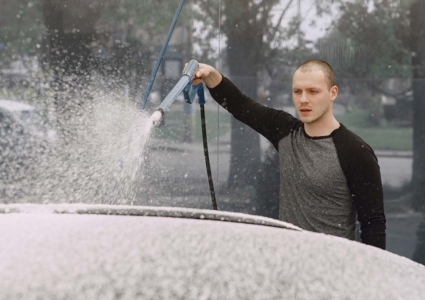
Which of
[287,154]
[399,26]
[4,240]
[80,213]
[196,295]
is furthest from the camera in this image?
[399,26]

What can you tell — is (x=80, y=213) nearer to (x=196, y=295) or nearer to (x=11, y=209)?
(x=11, y=209)

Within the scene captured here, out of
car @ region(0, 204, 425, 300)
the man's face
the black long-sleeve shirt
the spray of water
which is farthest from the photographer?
the spray of water

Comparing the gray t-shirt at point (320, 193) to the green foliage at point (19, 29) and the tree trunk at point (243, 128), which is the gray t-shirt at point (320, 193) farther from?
the green foliage at point (19, 29)

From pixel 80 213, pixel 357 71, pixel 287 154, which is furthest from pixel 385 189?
pixel 80 213

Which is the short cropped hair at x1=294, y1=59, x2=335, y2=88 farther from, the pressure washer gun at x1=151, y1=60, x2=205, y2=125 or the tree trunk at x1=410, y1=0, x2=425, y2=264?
the tree trunk at x1=410, y1=0, x2=425, y2=264

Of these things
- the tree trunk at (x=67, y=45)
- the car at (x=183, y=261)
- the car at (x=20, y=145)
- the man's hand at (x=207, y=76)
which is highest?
the tree trunk at (x=67, y=45)

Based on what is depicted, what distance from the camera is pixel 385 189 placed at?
482cm

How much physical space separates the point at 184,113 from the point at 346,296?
3.69 m

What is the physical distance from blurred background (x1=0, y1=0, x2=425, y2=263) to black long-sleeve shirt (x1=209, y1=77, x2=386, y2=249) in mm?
2286

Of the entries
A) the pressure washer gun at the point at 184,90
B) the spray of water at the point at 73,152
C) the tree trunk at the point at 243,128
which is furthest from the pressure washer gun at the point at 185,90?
the tree trunk at the point at 243,128

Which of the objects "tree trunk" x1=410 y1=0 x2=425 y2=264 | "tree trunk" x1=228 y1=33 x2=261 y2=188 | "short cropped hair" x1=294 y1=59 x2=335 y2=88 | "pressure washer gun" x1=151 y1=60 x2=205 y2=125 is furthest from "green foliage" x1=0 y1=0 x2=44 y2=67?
"short cropped hair" x1=294 y1=59 x2=335 y2=88

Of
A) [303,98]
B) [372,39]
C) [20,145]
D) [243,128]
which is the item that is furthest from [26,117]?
[303,98]

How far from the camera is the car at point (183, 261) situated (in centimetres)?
Result: 114

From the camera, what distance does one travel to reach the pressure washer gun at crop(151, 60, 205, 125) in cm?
248
